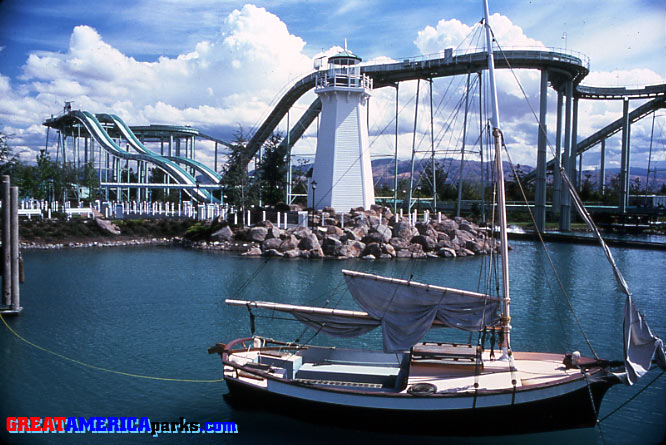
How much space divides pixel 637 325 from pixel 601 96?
61.7 m

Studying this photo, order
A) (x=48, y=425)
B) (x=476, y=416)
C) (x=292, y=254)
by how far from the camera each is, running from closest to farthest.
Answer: (x=476, y=416), (x=48, y=425), (x=292, y=254)

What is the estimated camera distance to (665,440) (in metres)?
12.6

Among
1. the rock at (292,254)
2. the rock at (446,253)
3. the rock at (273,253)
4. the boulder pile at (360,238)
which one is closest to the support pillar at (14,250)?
the boulder pile at (360,238)

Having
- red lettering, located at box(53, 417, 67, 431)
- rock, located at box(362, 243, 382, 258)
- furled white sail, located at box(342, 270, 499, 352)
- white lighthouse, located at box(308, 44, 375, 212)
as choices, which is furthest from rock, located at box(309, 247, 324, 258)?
red lettering, located at box(53, 417, 67, 431)

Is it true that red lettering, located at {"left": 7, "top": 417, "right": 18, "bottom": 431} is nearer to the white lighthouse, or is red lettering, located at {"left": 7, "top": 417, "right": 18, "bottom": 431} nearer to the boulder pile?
the boulder pile

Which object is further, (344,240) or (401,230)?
(401,230)

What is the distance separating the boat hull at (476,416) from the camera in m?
11.8

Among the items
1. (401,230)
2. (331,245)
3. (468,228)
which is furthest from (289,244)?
(468,228)

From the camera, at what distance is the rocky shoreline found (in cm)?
4122

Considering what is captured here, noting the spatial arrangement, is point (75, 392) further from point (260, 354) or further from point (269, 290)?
point (269, 290)

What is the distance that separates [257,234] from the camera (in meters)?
44.3

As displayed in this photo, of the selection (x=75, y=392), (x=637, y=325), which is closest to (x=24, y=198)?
(x=75, y=392)

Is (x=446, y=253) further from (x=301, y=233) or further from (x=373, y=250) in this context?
(x=301, y=233)

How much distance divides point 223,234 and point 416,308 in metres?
34.7
